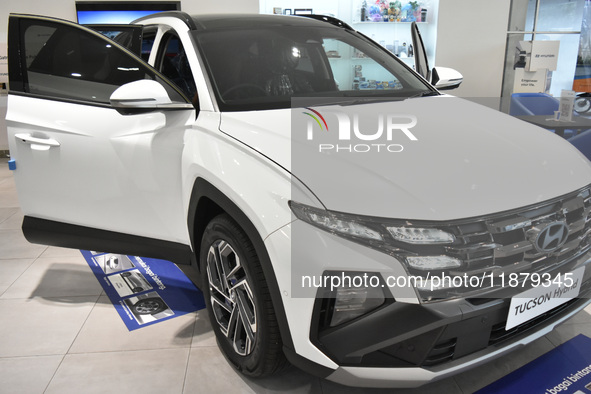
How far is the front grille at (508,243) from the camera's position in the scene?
1.16 meters

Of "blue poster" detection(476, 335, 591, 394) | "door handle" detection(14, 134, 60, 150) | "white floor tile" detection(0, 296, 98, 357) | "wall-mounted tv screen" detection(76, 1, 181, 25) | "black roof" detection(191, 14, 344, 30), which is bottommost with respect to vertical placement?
"white floor tile" detection(0, 296, 98, 357)

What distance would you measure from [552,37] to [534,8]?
1.98 ft

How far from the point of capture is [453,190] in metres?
1.22

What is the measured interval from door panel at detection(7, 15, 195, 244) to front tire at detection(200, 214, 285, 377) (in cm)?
28

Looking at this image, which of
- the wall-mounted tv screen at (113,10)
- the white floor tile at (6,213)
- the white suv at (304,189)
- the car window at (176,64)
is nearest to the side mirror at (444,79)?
the white suv at (304,189)

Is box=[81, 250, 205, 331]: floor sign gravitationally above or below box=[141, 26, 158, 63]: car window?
below

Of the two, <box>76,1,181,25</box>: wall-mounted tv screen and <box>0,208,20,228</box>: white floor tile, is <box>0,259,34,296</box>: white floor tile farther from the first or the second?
<box>76,1,181,25</box>: wall-mounted tv screen

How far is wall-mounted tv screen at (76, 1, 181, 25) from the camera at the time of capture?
19.1 feet

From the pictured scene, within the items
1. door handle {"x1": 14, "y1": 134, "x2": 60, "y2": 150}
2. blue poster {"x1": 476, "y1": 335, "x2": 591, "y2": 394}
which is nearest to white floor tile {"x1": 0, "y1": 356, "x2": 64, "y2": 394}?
door handle {"x1": 14, "y1": 134, "x2": 60, "y2": 150}

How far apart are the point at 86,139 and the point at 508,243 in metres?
1.61

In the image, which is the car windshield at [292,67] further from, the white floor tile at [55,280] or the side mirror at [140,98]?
the white floor tile at [55,280]

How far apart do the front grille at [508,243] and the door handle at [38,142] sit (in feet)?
5.26

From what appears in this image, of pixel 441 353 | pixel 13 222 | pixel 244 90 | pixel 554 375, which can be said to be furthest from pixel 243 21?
pixel 13 222

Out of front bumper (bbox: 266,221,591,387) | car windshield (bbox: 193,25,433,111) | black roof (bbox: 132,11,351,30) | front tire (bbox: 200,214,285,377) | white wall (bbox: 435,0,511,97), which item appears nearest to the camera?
front bumper (bbox: 266,221,591,387)
